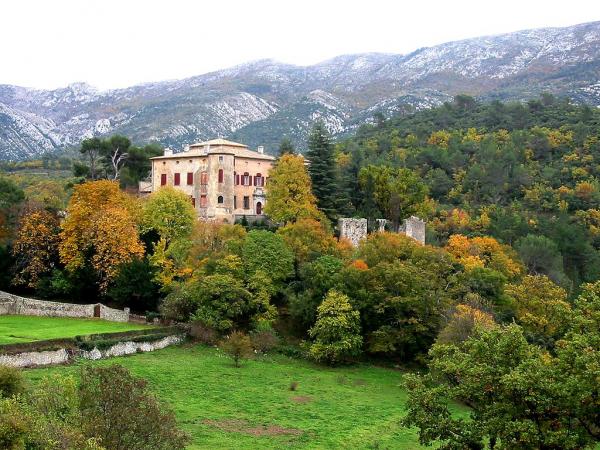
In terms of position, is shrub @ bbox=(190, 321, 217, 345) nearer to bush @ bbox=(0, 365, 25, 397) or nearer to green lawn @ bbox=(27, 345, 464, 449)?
green lawn @ bbox=(27, 345, 464, 449)

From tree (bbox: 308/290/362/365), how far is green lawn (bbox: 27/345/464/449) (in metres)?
1.04

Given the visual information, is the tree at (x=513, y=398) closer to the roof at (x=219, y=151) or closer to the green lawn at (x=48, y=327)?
the green lawn at (x=48, y=327)

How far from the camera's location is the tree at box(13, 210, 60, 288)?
48.4 meters

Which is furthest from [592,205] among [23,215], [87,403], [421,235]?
[87,403]

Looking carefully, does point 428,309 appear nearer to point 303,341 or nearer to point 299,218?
point 303,341

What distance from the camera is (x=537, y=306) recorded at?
47406 millimetres

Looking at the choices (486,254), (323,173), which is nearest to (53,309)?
(323,173)

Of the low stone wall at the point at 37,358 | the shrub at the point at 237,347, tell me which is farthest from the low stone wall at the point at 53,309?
the low stone wall at the point at 37,358

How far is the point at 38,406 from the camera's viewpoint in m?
18.2

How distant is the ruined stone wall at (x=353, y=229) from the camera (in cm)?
5506

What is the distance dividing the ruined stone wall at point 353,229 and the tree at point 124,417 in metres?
37.5

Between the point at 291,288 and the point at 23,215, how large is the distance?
65.6ft

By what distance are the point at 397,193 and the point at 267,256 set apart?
17.3m

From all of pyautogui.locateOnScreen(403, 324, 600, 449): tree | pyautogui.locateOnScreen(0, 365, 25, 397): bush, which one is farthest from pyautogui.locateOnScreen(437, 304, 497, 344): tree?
pyautogui.locateOnScreen(0, 365, 25, 397): bush
